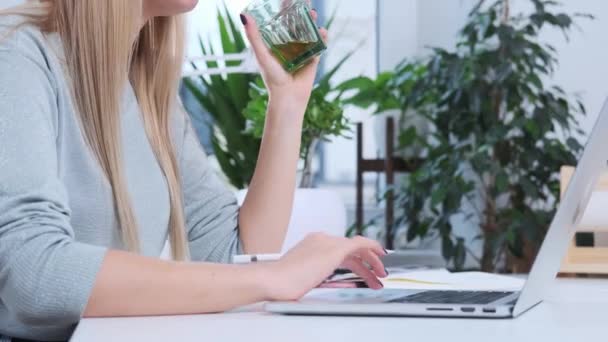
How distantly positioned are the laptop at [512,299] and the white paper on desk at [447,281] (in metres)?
0.24

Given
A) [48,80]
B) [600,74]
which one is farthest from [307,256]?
[600,74]

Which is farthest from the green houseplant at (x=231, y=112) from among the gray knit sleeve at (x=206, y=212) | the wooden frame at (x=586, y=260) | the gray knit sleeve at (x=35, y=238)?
the gray knit sleeve at (x=35, y=238)

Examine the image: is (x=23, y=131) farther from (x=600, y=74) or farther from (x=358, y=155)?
(x=358, y=155)

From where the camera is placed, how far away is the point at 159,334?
0.75 metres

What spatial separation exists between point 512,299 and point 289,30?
572 millimetres

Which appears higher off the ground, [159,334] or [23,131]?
[23,131]

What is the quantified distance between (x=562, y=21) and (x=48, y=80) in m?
2.46

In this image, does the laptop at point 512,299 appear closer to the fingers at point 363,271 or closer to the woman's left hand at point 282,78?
the fingers at point 363,271

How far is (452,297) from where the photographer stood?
0.93 m

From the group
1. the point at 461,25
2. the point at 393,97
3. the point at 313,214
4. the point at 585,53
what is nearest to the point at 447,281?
the point at 313,214

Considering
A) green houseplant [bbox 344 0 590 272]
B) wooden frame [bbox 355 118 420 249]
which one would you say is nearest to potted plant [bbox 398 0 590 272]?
green houseplant [bbox 344 0 590 272]

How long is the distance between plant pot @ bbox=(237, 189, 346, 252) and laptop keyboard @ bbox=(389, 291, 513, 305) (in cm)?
148

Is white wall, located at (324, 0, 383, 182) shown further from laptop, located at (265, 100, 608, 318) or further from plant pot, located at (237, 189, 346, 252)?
laptop, located at (265, 100, 608, 318)

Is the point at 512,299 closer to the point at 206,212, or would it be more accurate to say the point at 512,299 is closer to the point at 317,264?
the point at 317,264
